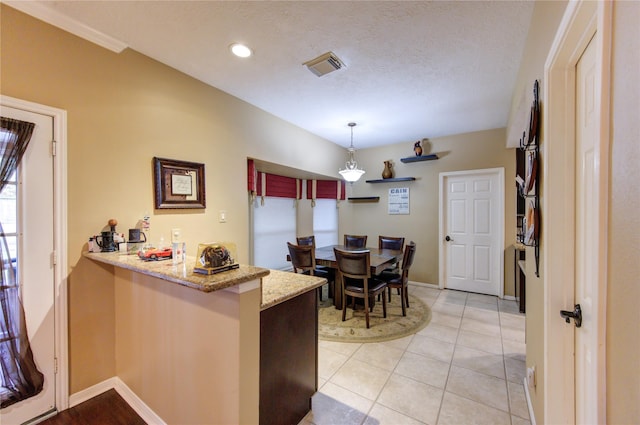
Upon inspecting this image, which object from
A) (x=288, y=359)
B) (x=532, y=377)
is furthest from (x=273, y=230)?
(x=532, y=377)

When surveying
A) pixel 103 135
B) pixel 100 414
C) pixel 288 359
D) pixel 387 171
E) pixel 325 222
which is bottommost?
pixel 100 414

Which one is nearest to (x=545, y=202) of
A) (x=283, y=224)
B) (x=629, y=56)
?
(x=629, y=56)

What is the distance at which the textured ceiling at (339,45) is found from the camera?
5.63 ft

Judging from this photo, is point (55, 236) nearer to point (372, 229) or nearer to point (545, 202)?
point (545, 202)

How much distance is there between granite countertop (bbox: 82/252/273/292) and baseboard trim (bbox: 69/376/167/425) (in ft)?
3.30

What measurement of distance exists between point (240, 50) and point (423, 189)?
12.2ft

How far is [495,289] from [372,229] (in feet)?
7.41

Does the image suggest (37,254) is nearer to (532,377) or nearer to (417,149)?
(532,377)

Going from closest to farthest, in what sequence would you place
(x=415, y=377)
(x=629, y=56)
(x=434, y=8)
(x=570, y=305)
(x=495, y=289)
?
(x=629, y=56), (x=570, y=305), (x=434, y=8), (x=415, y=377), (x=495, y=289)

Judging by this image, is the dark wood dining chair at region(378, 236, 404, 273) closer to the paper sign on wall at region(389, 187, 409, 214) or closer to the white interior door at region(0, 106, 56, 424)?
the paper sign on wall at region(389, 187, 409, 214)

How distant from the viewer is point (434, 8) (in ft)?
5.59

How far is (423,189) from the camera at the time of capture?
4.68 m

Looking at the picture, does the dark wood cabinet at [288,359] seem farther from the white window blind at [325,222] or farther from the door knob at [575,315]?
the white window blind at [325,222]

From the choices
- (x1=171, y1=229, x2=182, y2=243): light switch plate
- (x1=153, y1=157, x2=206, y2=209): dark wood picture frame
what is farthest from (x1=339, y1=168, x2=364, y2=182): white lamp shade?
(x1=171, y1=229, x2=182, y2=243): light switch plate
